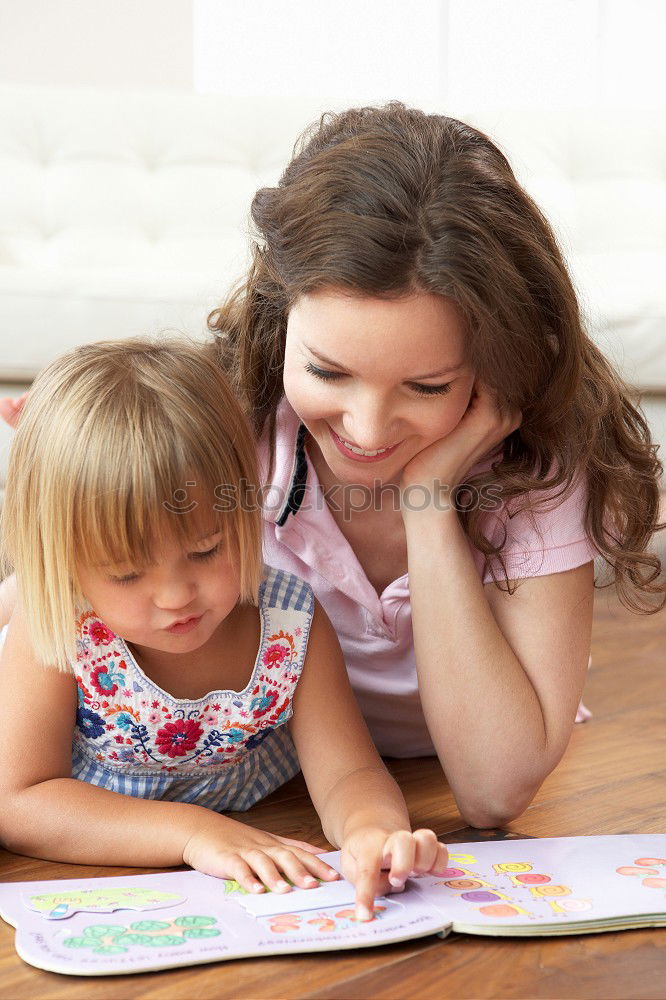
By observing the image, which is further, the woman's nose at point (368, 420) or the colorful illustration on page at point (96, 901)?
the woman's nose at point (368, 420)

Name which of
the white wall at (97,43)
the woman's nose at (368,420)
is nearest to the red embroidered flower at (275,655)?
the woman's nose at (368,420)

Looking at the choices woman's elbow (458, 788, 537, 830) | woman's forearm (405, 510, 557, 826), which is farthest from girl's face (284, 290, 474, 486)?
woman's elbow (458, 788, 537, 830)

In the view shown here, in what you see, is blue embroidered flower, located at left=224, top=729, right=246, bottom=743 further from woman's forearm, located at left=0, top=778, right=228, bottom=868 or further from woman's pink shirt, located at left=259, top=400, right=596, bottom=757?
woman's pink shirt, located at left=259, top=400, right=596, bottom=757

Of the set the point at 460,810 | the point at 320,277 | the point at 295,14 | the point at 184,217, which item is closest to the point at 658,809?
the point at 460,810

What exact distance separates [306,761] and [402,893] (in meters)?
0.21

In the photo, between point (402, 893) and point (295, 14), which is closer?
point (402, 893)

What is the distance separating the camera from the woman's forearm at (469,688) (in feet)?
3.55

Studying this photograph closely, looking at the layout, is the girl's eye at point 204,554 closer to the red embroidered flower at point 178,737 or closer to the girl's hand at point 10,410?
the red embroidered flower at point 178,737

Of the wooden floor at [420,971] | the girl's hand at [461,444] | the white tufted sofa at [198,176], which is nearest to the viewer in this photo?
the wooden floor at [420,971]

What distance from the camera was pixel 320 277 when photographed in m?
1.03

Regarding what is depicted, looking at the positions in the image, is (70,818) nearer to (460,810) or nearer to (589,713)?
(460,810)

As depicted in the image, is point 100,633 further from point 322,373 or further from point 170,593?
point 322,373

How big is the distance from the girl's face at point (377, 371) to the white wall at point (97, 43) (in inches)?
95.3

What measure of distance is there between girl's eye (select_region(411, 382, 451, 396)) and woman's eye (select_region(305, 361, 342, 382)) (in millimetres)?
70
